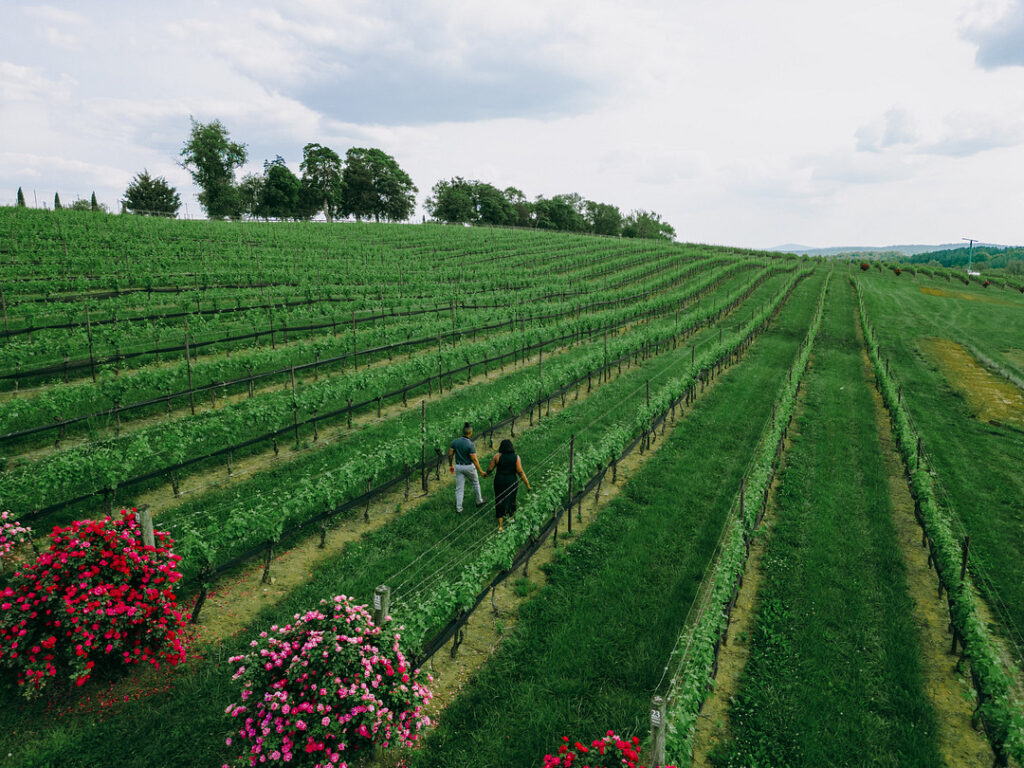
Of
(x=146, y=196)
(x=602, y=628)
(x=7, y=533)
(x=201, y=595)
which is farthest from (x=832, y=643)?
(x=146, y=196)

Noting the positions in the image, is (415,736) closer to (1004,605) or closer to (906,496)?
(1004,605)

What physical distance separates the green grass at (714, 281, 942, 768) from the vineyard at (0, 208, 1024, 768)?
0.13 ft

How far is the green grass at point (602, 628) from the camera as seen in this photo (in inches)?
226

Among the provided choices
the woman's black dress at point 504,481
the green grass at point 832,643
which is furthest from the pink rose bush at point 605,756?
the woman's black dress at point 504,481

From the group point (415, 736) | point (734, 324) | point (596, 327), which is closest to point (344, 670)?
point (415, 736)

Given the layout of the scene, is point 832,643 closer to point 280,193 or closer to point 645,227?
point 280,193

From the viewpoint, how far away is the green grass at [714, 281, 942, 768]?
5781 mm

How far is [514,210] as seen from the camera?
107m

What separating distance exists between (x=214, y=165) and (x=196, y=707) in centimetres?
8133

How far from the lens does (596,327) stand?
27.9 meters

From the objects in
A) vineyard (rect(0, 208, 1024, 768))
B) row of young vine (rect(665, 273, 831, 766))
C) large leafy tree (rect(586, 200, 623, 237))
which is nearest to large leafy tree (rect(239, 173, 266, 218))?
vineyard (rect(0, 208, 1024, 768))

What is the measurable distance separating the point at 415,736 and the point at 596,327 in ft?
78.9

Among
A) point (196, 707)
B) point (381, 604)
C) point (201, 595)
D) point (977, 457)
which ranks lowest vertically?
point (196, 707)

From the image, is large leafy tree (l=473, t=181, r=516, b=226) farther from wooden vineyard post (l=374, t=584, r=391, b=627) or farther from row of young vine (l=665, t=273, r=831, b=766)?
wooden vineyard post (l=374, t=584, r=391, b=627)
